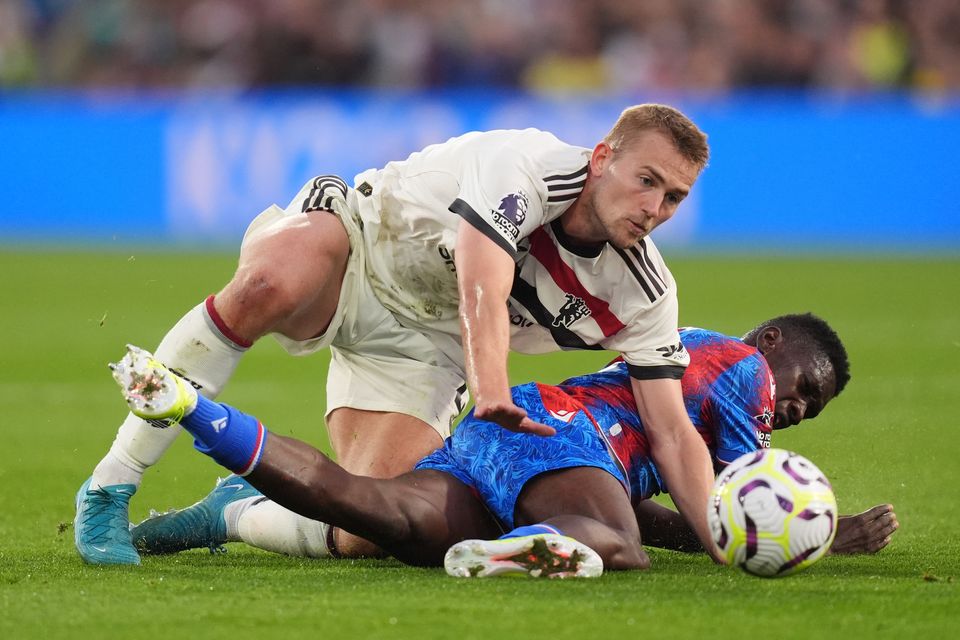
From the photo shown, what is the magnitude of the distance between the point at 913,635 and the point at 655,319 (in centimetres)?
164

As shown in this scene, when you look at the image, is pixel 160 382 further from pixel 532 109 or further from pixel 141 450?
pixel 532 109

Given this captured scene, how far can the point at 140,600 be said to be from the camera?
4090 millimetres

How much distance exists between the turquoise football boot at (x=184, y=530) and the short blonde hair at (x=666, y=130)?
1.67m

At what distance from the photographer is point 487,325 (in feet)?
14.8

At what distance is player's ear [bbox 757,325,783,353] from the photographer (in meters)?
5.56

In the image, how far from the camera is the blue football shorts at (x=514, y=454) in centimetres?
477

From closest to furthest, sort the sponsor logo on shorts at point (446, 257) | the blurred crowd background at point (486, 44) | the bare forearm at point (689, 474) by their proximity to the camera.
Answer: the bare forearm at point (689, 474) < the sponsor logo on shorts at point (446, 257) < the blurred crowd background at point (486, 44)

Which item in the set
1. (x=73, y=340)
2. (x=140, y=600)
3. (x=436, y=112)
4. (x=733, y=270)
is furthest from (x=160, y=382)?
(x=436, y=112)

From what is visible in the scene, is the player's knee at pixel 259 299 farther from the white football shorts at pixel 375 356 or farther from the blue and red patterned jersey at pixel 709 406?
the blue and red patterned jersey at pixel 709 406

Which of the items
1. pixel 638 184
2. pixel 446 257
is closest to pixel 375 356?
pixel 446 257

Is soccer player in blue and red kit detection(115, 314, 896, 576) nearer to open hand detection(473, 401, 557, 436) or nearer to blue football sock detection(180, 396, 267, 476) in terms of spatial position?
blue football sock detection(180, 396, 267, 476)

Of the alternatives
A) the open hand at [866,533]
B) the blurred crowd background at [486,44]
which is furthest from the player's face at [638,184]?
the blurred crowd background at [486,44]

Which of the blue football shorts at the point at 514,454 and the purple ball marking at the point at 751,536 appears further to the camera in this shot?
the blue football shorts at the point at 514,454

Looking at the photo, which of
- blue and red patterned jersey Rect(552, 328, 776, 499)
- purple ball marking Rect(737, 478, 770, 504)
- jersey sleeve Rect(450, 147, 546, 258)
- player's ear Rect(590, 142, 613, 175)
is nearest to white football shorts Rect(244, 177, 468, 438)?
blue and red patterned jersey Rect(552, 328, 776, 499)
